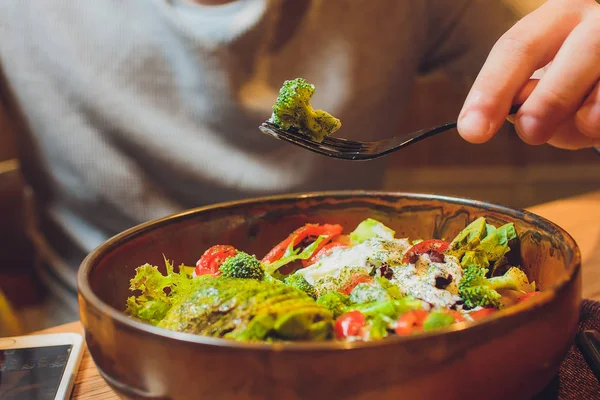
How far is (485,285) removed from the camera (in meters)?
0.79

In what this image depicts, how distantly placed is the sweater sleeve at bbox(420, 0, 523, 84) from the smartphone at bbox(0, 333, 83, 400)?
1.64 m

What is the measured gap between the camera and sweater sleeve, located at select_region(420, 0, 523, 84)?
1.91 meters

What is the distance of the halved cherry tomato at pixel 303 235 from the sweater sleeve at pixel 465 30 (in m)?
1.20

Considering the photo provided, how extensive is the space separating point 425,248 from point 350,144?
238 mm

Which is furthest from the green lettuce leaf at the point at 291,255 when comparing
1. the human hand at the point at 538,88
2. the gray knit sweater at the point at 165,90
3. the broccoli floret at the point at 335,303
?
the gray knit sweater at the point at 165,90

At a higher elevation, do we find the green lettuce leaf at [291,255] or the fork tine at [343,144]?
the fork tine at [343,144]

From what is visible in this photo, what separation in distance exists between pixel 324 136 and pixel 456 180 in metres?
4.59

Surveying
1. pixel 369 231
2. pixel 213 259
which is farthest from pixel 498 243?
pixel 213 259

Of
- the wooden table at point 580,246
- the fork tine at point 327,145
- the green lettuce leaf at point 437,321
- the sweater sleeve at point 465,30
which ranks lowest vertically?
the wooden table at point 580,246

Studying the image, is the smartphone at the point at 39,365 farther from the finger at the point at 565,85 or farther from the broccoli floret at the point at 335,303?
the finger at the point at 565,85

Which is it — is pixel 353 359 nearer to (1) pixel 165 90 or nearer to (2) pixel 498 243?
(2) pixel 498 243

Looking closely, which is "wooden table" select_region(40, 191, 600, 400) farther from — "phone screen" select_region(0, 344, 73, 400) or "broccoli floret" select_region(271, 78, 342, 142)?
"broccoli floret" select_region(271, 78, 342, 142)

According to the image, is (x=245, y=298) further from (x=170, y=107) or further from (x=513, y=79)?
(x=170, y=107)

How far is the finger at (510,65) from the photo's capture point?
0.94 metres
